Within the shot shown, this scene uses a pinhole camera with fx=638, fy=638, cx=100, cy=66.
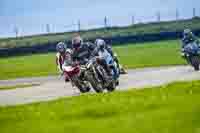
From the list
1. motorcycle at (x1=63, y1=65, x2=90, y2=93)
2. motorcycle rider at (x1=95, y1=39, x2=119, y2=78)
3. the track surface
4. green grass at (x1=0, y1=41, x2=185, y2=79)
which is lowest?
green grass at (x1=0, y1=41, x2=185, y2=79)

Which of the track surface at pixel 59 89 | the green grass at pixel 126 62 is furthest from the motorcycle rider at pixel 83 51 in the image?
the green grass at pixel 126 62

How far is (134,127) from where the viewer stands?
1033 cm

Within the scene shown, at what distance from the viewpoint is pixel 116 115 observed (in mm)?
12453

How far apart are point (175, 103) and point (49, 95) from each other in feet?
29.9

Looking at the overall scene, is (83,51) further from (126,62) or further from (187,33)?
(126,62)

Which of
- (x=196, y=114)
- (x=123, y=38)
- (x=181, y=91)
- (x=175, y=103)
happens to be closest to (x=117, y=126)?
(x=196, y=114)

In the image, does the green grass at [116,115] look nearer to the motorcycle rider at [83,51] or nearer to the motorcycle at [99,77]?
the motorcycle at [99,77]

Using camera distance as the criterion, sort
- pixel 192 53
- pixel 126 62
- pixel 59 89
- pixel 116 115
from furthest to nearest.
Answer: pixel 126 62 < pixel 192 53 < pixel 59 89 < pixel 116 115

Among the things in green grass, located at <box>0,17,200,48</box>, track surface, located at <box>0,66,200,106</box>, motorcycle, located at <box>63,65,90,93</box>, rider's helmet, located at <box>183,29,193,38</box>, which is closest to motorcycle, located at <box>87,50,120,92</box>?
track surface, located at <box>0,66,200,106</box>

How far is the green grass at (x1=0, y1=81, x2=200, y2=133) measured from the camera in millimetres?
10445

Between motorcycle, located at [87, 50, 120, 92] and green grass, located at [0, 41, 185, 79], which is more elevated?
motorcycle, located at [87, 50, 120, 92]

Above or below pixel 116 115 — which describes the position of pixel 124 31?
below

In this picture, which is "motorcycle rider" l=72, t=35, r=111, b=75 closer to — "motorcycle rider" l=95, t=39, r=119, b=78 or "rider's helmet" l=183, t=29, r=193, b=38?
"motorcycle rider" l=95, t=39, r=119, b=78

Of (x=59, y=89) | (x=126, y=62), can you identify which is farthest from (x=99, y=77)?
(x=126, y=62)
